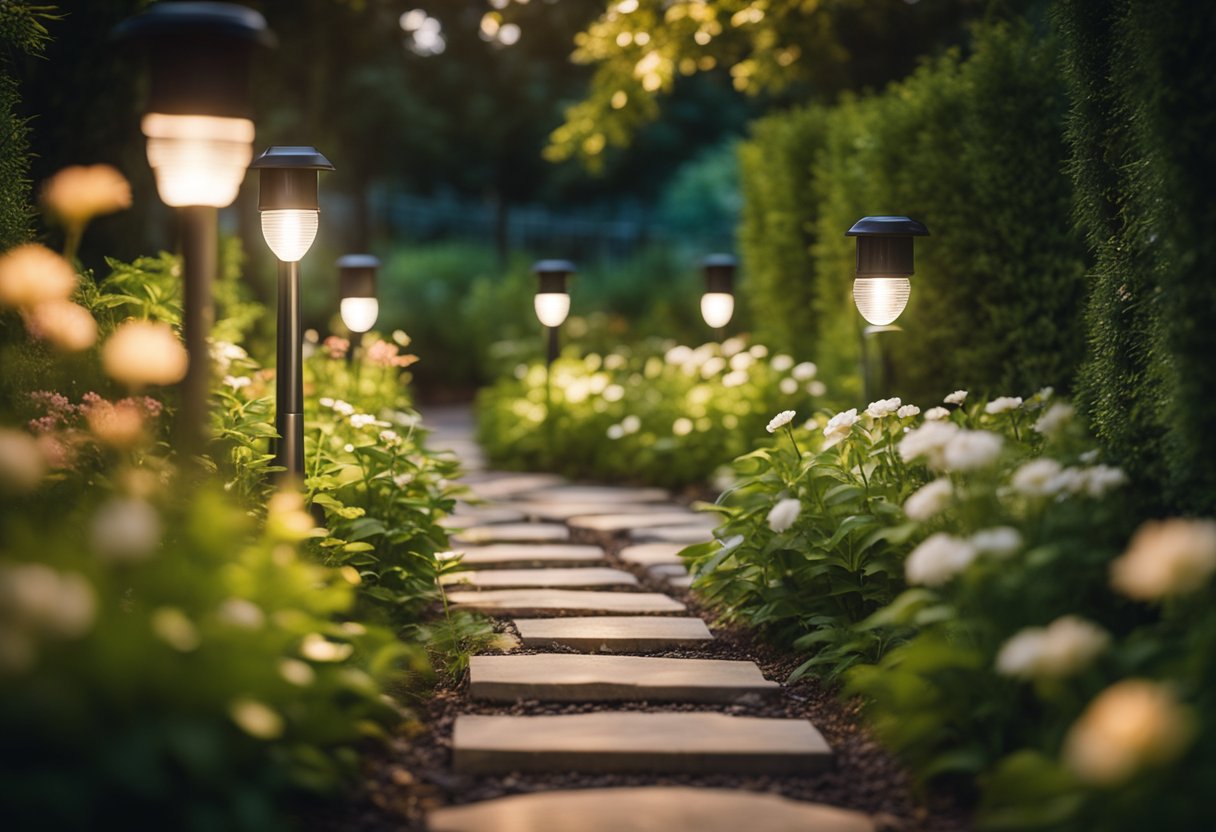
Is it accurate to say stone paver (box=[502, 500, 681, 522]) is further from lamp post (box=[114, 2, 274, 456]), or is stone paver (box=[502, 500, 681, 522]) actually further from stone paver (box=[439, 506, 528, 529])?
lamp post (box=[114, 2, 274, 456])

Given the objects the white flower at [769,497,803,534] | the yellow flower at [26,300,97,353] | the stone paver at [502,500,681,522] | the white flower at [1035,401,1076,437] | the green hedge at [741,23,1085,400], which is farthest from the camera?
the stone paver at [502,500,681,522]

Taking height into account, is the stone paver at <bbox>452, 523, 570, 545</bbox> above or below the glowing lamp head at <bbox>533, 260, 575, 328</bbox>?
below

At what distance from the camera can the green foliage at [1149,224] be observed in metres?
2.94

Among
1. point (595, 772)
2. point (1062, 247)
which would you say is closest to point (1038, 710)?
point (595, 772)

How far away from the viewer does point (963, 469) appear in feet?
9.62

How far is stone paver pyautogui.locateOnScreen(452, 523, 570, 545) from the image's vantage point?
19.2ft

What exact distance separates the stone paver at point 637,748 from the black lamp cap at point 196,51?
1.82 metres

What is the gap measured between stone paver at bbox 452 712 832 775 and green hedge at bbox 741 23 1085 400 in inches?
129

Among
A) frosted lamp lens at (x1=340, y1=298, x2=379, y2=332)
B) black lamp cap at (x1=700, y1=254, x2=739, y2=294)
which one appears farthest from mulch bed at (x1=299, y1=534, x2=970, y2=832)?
black lamp cap at (x1=700, y1=254, x2=739, y2=294)

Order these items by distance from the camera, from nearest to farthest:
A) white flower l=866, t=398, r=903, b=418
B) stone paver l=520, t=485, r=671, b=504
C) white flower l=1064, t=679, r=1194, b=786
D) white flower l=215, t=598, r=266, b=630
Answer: white flower l=1064, t=679, r=1194, b=786 < white flower l=215, t=598, r=266, b=630 < white flower l=866, t=398, r=903, b=418 < stone paver l=520, t=485, r=671, b=504

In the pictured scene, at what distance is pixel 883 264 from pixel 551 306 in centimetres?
402

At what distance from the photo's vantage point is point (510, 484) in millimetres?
7957

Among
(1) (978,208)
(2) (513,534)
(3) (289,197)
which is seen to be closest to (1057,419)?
(3) (289,197)

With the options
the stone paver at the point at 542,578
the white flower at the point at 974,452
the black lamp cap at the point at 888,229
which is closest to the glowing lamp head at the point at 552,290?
the stone paver at the point at 542,578
